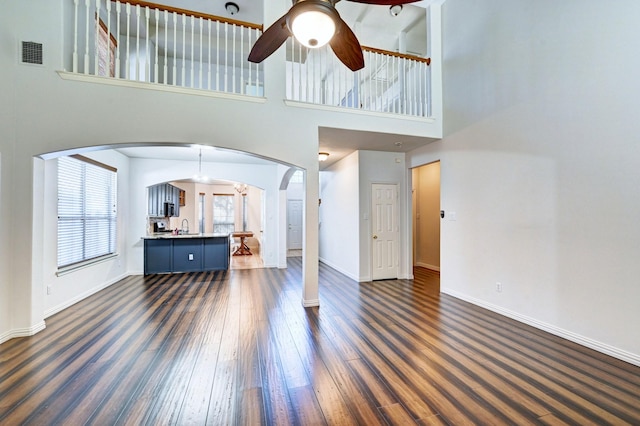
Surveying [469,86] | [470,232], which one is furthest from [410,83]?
[470,232]

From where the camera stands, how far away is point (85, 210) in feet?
15.0

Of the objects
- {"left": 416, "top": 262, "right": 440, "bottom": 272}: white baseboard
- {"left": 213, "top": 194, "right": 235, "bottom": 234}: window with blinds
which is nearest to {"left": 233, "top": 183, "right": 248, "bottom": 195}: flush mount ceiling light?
{"left": 213, "top": 194, "right": 235, "bottom": 234}: window with blinds

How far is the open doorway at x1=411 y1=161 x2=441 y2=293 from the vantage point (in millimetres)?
6602

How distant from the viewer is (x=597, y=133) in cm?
269

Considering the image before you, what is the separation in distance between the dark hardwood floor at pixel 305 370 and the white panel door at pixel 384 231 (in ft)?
5.52

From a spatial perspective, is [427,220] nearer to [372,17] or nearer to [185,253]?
[372,17]

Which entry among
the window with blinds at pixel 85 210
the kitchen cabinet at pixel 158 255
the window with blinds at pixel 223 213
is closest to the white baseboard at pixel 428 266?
the kitchen cabinet at pixel 158 255

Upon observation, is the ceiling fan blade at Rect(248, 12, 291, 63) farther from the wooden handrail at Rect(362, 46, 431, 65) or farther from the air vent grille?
the air vent grille

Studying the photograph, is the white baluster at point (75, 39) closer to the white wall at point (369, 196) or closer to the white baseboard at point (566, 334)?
the white wall at point (369, 196)

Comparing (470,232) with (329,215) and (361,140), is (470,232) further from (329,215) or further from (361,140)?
(329,215)

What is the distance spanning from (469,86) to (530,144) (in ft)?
4.71

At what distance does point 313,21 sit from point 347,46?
0.53 m

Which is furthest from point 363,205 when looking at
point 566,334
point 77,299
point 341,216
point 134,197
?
point 134,197

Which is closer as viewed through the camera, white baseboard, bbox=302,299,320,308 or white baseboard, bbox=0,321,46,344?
white baseboard, bbox=0,321,46,344
